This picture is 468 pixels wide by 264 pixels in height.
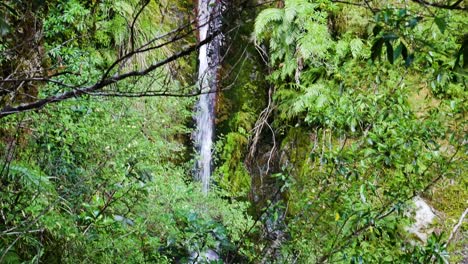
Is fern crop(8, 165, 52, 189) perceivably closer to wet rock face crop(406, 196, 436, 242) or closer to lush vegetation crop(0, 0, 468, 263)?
lush vegetation crop(0, 0, 468, 263)

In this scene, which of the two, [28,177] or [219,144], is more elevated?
[28,177]

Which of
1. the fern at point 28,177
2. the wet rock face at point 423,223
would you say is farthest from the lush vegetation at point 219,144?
the wet rock face at point 423,223

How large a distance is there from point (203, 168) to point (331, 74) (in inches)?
83.2

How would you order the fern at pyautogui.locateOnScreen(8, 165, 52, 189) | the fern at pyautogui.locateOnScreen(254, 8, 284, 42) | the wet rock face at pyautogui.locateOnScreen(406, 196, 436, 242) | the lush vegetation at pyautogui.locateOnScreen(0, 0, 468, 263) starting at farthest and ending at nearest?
1. the fern at pyautogui.locateOnScreen(254, 8, 284, 42)
2. the wet rock face at pyautogui.locateOnScreen(406, 196, 436, 242)
3. the fern at pyautogui.locateOnScreen(8, 165, 52, 189)
4. the lush vegetation at pyautogui.locateOnScreen(0, 0, 468, 263)

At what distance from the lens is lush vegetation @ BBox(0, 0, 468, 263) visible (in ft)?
7.86

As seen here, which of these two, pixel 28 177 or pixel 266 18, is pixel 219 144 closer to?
A: pixel 266 18

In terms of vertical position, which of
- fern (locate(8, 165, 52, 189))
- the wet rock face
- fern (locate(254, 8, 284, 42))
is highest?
fern (locate(254, 8, 284, 42))

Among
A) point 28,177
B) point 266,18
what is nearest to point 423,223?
point 266,18

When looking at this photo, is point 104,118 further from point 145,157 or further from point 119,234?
point 119,234

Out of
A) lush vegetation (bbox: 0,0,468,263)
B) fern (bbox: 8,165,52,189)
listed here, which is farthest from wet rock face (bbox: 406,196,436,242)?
fern (bbox: 8,165,52,189)

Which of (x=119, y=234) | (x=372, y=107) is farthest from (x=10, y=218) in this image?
(x=372, y=107)

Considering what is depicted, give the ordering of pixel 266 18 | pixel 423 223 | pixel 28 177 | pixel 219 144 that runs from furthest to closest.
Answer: pixel 219 144
pixel 266 18
pixel 423 223
pixel 28 177

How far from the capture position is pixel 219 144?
5.98 meters

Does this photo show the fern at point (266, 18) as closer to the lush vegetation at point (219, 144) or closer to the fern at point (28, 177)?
the lush vegetation at point (219, 144)
